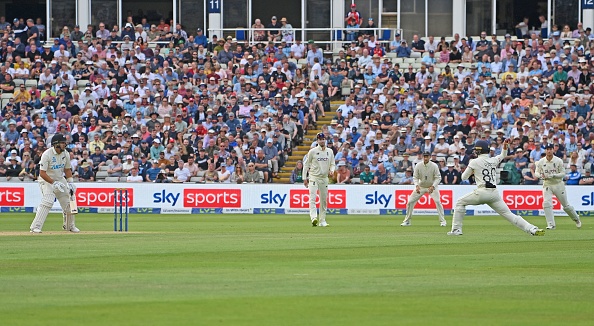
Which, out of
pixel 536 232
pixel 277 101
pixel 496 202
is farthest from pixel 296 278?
pixel 277 101

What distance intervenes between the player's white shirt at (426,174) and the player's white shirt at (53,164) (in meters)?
9.33

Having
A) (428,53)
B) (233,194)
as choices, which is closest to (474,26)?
(428,53)

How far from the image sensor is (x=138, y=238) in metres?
22.5

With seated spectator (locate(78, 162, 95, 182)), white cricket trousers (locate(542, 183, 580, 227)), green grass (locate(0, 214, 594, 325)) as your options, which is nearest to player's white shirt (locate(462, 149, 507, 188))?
green grass (locate(0, 214, 594, 325))

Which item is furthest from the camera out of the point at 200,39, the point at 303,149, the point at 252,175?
the point at 200,39

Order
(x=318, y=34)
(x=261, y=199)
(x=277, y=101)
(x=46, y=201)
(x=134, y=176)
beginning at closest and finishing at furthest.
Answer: (x=46, y=201) < (x=261, y=199) < (x=134, y=176) < (x=277, y=101) < (x=318, y=34)

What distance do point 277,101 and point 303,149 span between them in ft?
6.48

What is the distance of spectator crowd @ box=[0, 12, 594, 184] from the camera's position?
123 feet

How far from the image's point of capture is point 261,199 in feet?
119

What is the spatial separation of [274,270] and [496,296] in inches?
144

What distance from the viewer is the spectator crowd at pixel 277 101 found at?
37.4 metres

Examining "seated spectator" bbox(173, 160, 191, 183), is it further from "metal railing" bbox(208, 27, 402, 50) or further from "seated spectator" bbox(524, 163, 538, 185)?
"seated spectator" bbox(524, 163, 538, 185)

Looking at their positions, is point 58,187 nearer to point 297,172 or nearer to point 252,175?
point 252,175

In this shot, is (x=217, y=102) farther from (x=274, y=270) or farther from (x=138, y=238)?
(x=274, y=270)
